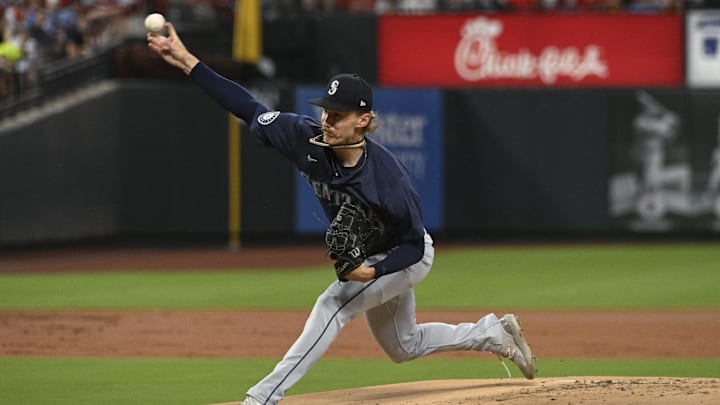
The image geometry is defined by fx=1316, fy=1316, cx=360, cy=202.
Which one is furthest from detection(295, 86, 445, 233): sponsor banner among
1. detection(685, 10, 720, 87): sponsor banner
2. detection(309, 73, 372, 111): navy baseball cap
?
detection(309, 73, 372, 111): navy baseball cap

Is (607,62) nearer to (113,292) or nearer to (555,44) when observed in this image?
(555,44)

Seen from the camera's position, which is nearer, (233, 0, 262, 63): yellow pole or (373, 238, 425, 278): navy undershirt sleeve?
(373, 238, 425, 278): navy undershirt sleeve

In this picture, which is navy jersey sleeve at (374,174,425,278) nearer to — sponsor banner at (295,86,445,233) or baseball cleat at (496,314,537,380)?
baseball cleat at (496,314,537,380)

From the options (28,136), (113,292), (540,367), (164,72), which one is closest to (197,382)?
(540,367)

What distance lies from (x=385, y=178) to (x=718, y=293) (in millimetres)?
8631

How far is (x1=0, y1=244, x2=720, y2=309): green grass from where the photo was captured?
13.6m

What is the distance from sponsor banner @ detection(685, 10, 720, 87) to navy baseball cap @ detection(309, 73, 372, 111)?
16363mm

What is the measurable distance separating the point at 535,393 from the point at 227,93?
228 cm

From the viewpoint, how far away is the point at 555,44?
22.2 m

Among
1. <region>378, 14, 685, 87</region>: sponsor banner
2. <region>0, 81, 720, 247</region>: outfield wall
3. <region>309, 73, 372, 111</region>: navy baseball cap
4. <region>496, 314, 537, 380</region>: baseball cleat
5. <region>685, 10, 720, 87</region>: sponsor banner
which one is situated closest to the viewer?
<region>309, 73, 372, 111</region>: navy baseball cap

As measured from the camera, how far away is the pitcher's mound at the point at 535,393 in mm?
6715

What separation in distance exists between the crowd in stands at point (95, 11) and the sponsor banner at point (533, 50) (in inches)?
11.0

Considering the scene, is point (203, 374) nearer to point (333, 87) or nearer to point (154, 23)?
point (333, 87)

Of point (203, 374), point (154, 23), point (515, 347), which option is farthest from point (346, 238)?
point (203, 374)
